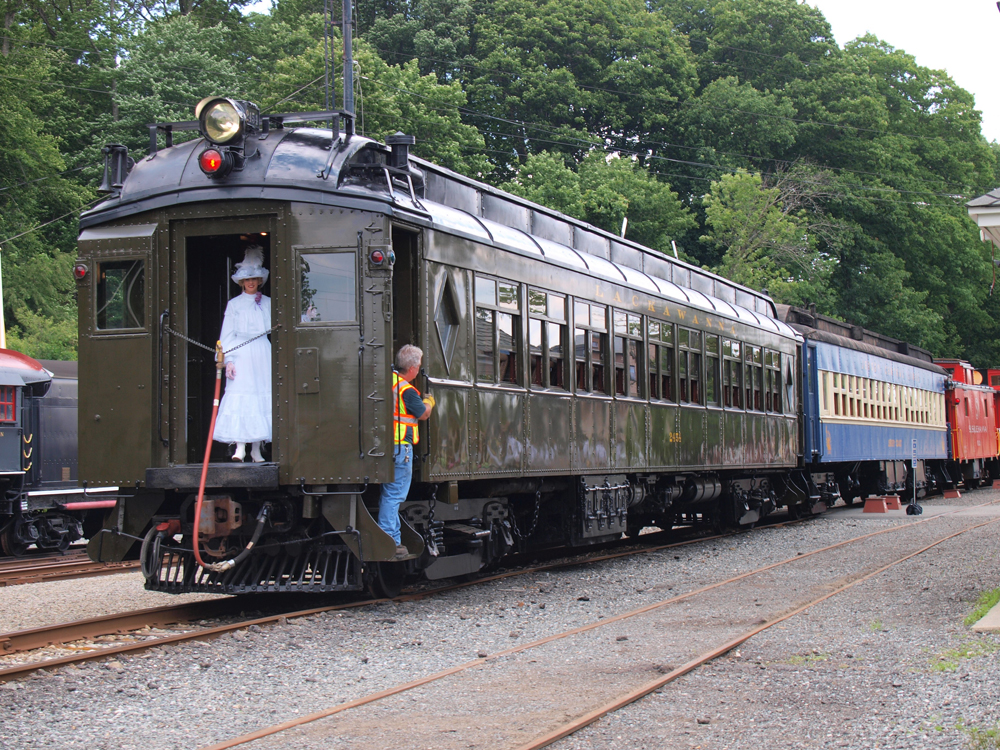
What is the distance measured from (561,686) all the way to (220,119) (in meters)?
5.17

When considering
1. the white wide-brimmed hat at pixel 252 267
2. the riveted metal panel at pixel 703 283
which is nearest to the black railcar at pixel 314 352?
the white wide-brimmed hat at pixel 252 267

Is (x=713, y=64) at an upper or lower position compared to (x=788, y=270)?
upper

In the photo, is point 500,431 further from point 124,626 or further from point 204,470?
point 124,626

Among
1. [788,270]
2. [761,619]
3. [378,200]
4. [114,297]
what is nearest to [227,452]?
[114,297]

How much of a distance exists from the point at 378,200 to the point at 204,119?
156 centimetres

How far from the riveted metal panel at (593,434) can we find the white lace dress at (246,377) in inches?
157

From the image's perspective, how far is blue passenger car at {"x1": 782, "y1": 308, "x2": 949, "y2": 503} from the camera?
68.8 feet

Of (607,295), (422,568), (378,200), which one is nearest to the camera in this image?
(378,200)

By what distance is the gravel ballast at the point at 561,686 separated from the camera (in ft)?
17.2

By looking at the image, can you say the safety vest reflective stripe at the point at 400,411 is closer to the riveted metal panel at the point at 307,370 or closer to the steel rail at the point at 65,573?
the riveted metal panel at the point at 307,370

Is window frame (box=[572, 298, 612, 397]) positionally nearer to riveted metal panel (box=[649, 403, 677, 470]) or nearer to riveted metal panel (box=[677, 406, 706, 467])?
riveted metal panel (box=[649, 403, 677, 470])

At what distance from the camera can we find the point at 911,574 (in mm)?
11398

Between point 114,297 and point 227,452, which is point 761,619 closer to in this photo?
point 227,452

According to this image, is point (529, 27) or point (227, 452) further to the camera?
point (529, 27)
